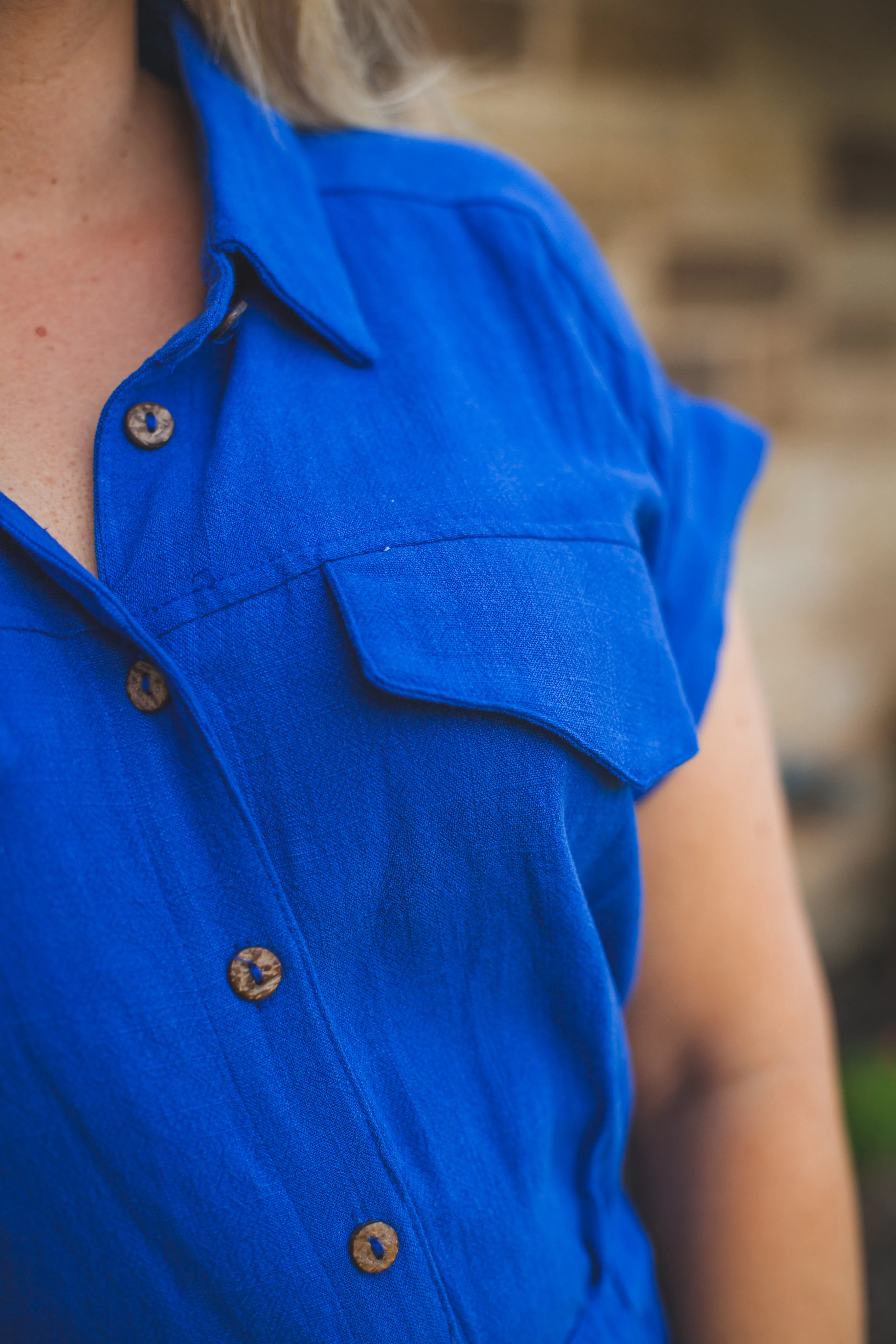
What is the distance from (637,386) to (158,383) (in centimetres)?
35

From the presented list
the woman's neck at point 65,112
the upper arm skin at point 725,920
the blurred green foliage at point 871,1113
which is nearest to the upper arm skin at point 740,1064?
the upper arm skin at point 725,920

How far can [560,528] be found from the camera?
70 cm

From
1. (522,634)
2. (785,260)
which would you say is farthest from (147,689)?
(785,260)

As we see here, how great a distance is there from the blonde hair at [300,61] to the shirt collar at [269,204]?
18 millimetres

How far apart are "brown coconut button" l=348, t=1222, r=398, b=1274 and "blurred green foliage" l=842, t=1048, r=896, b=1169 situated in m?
1.91

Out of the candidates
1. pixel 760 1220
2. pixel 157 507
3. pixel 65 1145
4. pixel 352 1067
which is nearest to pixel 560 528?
pixel 157 507

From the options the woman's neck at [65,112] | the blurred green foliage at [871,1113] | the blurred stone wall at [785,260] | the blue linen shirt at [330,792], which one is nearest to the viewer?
the blue linen shirt at [330,792]

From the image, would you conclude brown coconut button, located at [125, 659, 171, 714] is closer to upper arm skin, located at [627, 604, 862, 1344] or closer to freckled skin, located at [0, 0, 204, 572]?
freckled skin, located at [0, 0, 204, 572]

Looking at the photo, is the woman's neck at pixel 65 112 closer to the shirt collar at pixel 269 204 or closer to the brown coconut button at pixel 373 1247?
the shirt collar at pixel 269 204

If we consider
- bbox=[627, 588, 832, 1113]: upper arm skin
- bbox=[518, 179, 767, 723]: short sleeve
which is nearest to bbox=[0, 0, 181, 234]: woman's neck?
bbox=[518, 179, 767, 723]: short sleeve

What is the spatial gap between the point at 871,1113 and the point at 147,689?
2161 millimetres

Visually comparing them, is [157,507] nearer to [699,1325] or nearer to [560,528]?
[560,528]

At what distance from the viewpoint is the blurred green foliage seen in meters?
2.22

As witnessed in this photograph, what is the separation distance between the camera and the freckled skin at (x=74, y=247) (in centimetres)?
66
